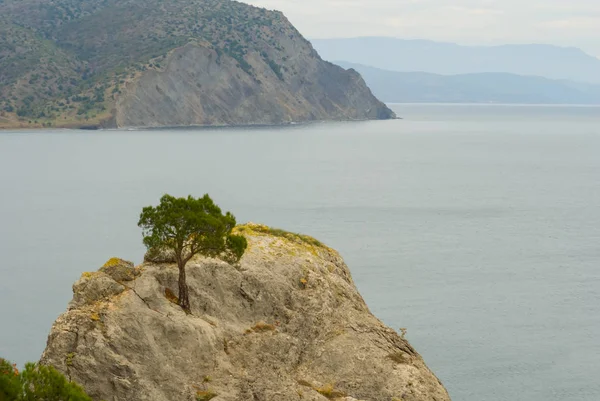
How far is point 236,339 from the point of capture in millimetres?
30984

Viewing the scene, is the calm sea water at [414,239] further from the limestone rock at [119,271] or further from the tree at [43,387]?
the tree at [43,387]

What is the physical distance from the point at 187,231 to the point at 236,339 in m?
4.70

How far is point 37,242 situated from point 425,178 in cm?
9214

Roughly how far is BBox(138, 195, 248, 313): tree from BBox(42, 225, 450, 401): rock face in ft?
3.50

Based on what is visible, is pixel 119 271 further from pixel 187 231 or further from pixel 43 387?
pixel 43 387

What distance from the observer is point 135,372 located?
2761cm

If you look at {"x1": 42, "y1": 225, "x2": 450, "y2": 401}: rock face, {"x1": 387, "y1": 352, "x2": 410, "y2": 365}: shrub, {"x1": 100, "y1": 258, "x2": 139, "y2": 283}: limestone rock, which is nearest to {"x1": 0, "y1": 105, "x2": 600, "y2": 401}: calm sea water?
{"x1": 387, "y1": 352, "x2": 410, "y2": 365}: shrub

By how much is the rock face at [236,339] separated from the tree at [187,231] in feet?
3.50

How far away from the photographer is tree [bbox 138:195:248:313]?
102 feet

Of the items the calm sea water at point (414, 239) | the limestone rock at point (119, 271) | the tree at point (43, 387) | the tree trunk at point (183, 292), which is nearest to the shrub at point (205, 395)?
the tree trunk at point (183, 292)

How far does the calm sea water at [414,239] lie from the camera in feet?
179

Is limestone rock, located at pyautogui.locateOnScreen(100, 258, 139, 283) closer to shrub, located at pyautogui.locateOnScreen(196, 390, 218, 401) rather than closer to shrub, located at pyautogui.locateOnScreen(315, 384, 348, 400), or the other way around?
shrub, located at pyautogui.locateOnScreen(196, 390, 218, 401)

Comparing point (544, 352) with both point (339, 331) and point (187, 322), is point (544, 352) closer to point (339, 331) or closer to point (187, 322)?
point (339, 331)

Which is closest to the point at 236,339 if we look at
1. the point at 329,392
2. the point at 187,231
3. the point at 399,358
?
the point at 329,392
